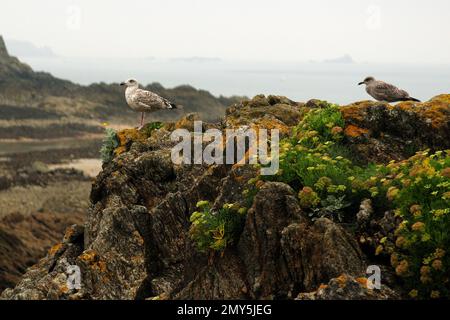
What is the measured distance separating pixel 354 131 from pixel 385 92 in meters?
2.60

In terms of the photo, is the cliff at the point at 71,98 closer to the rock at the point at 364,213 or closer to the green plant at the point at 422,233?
the rock at the point at 364,213

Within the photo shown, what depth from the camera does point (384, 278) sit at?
987 centimetres

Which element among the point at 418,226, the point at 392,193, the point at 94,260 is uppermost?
the point at 392,193

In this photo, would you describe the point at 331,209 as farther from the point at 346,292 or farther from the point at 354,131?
the point at 354,131

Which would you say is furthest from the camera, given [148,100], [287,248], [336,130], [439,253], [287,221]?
[148,100]

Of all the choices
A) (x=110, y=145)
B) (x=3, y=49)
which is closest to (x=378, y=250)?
(x=110, y=145)

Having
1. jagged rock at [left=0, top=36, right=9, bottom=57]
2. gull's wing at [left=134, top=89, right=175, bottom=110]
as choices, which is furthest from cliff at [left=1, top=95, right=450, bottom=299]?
jagged rock at [left=0, top=36, right=9, bottom=57]

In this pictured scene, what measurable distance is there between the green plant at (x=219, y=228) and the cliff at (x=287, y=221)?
24mm

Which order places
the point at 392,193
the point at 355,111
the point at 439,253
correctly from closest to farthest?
the point at 439,253
the point at 392,193
the point at 355,111

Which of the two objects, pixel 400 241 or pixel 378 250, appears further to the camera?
pixel 378 250

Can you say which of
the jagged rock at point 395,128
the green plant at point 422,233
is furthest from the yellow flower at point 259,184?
the jagged rock at point 395,128

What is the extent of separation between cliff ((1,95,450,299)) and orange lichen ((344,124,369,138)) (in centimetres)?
2
